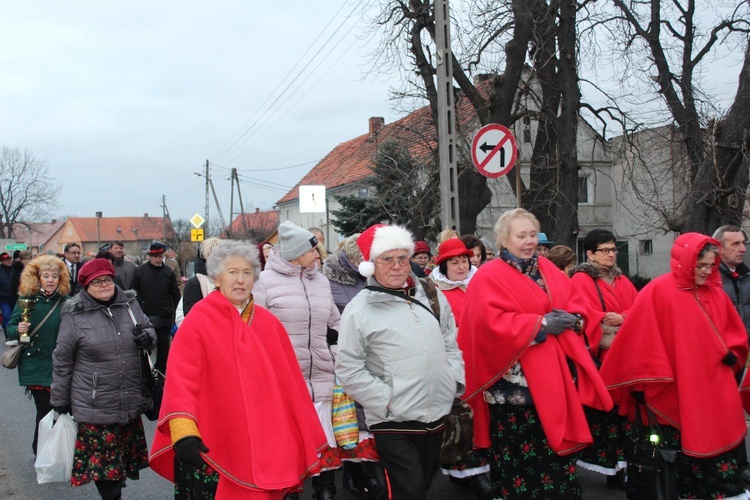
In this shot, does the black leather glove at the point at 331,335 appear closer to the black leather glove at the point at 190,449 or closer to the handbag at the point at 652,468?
the black leather glove at the point at 190,449

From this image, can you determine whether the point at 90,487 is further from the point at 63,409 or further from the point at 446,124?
the point at 446,124

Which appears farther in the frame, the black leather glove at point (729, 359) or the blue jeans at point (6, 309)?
the blue jeans at point (6, 309)

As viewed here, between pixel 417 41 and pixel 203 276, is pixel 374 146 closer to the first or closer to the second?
pixel 417 41

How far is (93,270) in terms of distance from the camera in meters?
5.38

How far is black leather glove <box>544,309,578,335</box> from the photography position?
4469mm

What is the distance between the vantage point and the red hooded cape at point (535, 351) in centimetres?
443

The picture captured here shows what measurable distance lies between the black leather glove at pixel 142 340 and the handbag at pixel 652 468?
357 centimetres

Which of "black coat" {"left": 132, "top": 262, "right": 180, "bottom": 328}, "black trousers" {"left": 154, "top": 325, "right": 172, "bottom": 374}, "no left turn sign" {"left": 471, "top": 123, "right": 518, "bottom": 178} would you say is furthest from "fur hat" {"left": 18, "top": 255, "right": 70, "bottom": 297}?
"no left turn sign" {"left": 471, "top": 123, "right": 518, "bottom": 178}

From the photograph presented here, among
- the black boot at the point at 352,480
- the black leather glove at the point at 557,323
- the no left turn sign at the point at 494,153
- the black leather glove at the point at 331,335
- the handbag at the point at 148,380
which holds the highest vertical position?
the no left turn sign at the point at 494,153

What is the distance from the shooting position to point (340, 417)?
17.0 ft

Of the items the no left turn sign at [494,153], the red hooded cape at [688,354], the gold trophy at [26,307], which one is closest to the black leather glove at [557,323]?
the red hooded cape at [688,354]

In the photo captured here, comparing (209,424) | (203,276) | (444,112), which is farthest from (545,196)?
(209,424)

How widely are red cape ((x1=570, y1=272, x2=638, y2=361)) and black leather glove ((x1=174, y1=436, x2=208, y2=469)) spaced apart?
3092mm

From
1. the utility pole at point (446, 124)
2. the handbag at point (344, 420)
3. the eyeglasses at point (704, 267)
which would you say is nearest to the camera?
the eyeglasses at point (704, 267)
